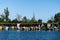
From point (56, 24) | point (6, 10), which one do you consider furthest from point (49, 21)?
point (6, 10)

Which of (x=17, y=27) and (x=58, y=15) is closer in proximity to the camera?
(x=17, y=27)

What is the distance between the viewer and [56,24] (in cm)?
12700

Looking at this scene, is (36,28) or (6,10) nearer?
(36,28)

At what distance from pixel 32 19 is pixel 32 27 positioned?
553 centimetres

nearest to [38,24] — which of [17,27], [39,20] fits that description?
[39,20]

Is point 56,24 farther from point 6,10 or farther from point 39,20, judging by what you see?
point 6,10

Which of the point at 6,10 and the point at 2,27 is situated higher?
the point at 6,10

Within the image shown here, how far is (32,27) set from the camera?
13075 cm

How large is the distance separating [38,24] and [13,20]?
1275cm

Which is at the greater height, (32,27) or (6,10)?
(6,10)

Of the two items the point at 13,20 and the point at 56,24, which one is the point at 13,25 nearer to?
the point at 13,20

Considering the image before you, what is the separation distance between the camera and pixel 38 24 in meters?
131

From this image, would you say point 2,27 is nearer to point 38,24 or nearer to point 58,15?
point 38,24

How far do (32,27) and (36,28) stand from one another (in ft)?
18.3
